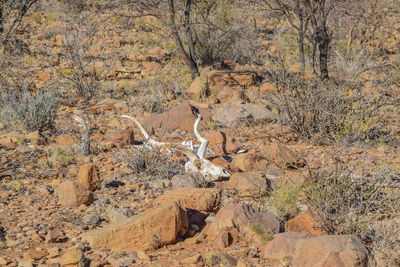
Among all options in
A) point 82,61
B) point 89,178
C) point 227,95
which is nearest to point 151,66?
point 82,61

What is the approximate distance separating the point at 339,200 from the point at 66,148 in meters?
3.65

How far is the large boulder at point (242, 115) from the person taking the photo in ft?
23.7

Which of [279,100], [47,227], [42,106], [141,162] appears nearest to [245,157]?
[141,162]

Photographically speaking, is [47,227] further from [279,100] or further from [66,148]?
[279,100]

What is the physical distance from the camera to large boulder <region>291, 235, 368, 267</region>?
2572 millimetres

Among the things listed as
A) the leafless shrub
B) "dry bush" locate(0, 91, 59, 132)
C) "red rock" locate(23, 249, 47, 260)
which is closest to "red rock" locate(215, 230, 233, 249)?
"red rock" locate(23, 249, 47, 260)

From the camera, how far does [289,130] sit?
6.61 meters

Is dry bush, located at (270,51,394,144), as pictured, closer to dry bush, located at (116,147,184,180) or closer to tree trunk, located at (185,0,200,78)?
dry bush, located at (116,147,184,180)

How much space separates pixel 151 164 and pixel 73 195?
3.69ft

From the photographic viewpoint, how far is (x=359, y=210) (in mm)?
3377

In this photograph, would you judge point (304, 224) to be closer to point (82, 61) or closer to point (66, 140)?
point (66, 140)

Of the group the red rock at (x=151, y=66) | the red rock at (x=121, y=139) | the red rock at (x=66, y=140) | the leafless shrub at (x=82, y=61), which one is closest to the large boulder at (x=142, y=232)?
the red rock at (x=121, y=139)

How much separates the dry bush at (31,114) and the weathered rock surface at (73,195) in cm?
305

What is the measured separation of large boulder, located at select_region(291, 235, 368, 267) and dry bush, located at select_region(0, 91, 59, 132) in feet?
16.9
